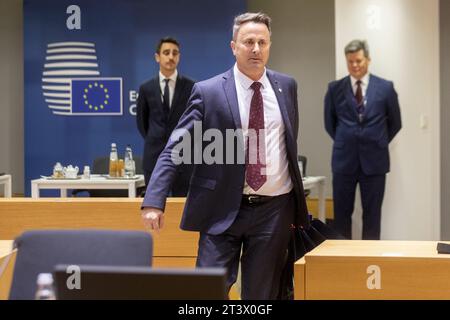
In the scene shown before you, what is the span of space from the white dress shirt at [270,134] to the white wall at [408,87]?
3754 millimetres

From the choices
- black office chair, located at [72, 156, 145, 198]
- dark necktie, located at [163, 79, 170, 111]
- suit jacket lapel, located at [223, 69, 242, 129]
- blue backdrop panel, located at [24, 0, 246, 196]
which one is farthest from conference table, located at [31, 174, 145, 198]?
suit jacket lapel, located at [223, 69, 242, 129]

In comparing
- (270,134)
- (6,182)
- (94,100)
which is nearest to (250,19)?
(270,134)

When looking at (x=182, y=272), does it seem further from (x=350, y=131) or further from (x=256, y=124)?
(x=350, y=131)

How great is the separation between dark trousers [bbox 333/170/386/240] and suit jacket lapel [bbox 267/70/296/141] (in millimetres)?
3454

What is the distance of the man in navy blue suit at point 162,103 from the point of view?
6.68 meters

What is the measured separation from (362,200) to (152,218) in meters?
3.98

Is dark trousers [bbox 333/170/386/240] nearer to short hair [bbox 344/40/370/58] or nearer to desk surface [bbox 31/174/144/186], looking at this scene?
short hair [bbox 344/40/370/58]

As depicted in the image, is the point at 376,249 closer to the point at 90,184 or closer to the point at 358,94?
the point at 358,94

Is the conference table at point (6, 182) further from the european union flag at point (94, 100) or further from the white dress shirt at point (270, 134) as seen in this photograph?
the white dress shirt at point (270, 134)

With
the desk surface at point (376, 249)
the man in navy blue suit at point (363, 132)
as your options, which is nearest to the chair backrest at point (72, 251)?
the desk surface at point (376, 249)

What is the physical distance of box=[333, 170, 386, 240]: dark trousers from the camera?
270 inches

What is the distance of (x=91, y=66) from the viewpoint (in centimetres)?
880

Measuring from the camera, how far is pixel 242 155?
3422 millimetres

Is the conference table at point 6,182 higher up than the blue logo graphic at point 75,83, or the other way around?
the blue logo graphic at point 75,83
